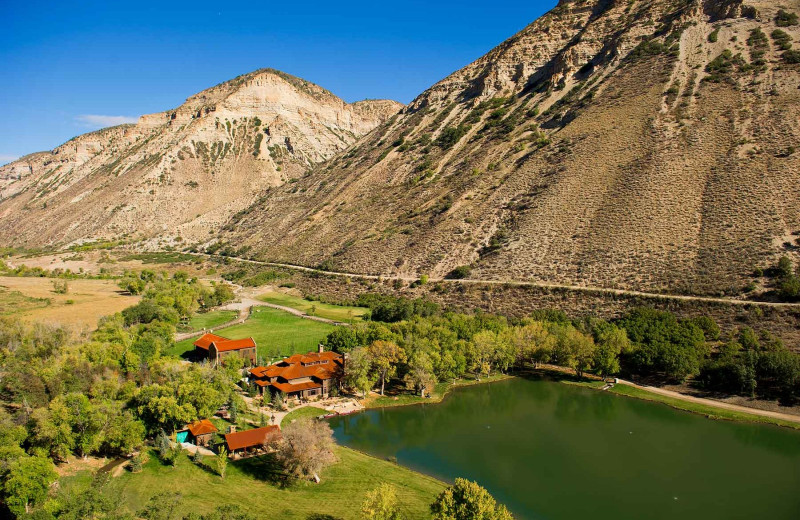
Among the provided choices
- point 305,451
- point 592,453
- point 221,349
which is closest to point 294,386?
point 221,349

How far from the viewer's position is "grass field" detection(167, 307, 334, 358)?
52.7m

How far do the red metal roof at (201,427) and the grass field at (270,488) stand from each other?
210 centimetres

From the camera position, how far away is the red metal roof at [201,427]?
31.2m

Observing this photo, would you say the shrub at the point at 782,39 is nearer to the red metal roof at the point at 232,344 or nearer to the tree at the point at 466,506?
the tree at the point at 466,506

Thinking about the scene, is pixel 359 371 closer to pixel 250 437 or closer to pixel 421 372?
pixel 421 372

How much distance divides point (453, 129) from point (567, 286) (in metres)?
58.2

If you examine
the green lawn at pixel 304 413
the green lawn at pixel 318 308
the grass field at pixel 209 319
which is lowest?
the green lawn at pixel 304 413

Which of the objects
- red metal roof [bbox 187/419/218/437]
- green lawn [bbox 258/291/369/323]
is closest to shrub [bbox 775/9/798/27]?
green lawn [bbox 258/291/369/323]

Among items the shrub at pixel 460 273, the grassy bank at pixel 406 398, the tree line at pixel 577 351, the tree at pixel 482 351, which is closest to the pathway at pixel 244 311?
the shrub at pixel 460 273

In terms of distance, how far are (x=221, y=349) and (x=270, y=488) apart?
2350 cm

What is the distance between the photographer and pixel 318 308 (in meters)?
71.1

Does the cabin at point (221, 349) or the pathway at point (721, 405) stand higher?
the pathway at point (721, 405)

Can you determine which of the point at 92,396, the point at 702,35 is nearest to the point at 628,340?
the point at 92,396

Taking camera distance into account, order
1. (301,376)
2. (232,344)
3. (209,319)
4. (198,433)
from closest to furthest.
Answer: (198,433), (301,376), (232,344), (209,319)
